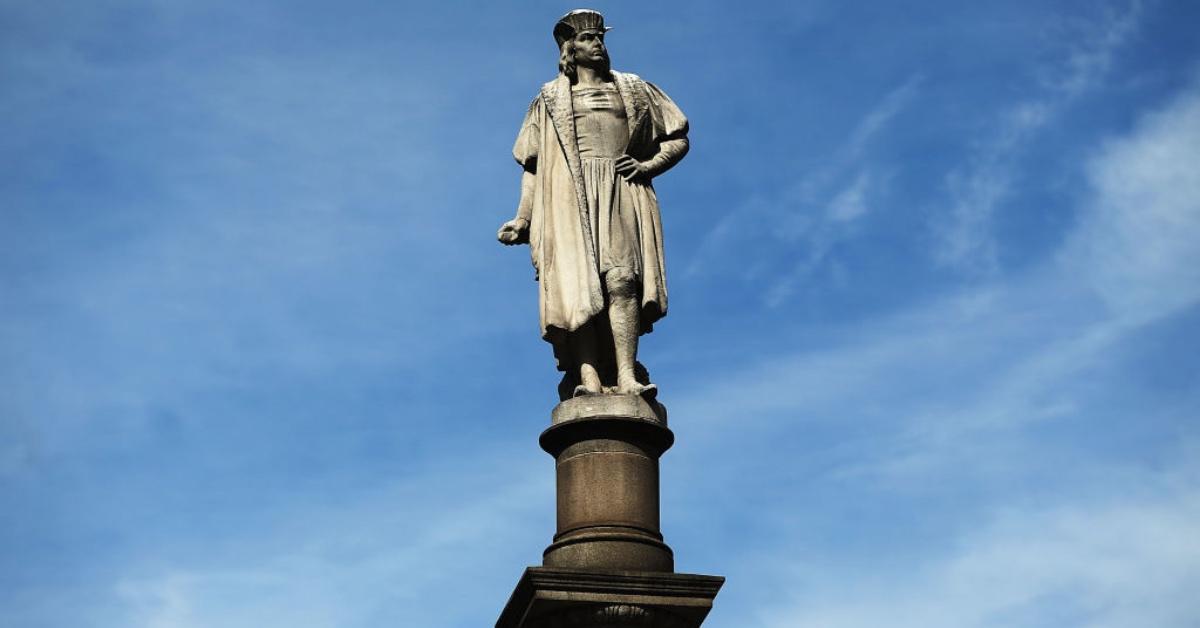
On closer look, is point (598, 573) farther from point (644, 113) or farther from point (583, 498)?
point (644, 113)

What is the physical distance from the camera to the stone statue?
1620 centimetres

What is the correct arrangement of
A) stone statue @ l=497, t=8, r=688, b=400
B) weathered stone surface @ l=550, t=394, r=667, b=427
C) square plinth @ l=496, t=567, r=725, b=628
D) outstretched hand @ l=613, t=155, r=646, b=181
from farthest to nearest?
outstretched hand @ l=613, t=155, r=646, b=181
stone statue @ l=497, t=8, r=688, b=400
weathered stone surface @ l=550, t=394, r=667, b=427
square plinth @ l=496, t=567, r=725, b=628

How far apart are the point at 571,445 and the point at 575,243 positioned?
1.95 m

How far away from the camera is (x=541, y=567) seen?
564 inches

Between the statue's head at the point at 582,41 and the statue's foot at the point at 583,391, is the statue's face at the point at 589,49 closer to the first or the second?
the statue's head at the point at 582,41

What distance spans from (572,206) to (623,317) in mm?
1192

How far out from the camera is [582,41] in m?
17.3

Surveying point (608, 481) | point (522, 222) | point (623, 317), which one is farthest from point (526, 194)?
point (608, 481)

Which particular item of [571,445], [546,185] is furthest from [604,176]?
[571,445]

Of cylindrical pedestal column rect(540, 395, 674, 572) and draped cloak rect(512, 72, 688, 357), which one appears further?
draped cloak rect(512, 72, 688, 357)

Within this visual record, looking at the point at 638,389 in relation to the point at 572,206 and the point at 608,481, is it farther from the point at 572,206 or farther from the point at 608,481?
the point at 572,206

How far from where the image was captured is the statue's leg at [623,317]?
52.8 ft

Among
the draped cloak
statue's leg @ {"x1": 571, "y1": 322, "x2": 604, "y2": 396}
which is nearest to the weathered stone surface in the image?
statue's leg @ {"x1": 571, "y1": 322, "x2": 604, "y2": 396}

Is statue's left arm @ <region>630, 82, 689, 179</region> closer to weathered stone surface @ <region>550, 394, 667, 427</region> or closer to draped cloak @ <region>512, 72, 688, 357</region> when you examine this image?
draped cloak @ <region>512, 72, 688, 357</region>
